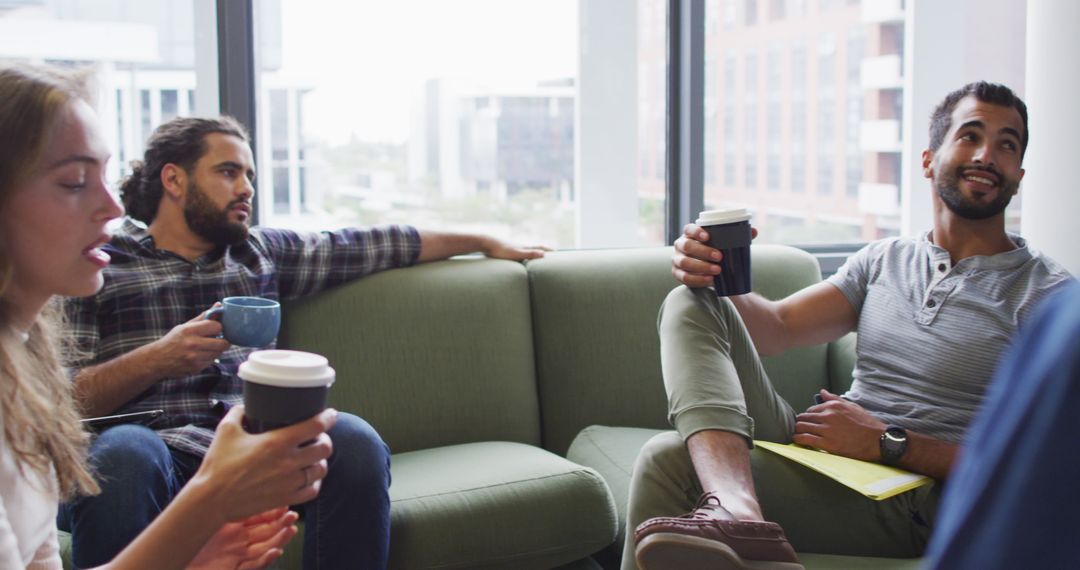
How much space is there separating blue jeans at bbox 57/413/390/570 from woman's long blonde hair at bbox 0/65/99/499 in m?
0.63

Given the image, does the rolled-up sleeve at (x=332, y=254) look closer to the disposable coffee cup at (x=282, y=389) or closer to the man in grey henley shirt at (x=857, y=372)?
the man in grey henley shirt at (x=857, y=372)

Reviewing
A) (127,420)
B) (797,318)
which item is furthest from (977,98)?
(127,420)

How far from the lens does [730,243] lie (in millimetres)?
1948

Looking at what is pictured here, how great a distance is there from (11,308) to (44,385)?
0.38 feet

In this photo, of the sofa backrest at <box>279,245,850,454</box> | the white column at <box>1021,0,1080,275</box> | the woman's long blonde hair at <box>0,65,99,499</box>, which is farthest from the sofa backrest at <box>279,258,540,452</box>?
the white column at <box>1021,0,1080,275</box>

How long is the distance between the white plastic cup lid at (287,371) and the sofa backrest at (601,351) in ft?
5.08

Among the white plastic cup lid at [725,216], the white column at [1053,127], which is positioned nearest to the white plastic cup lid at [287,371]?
the white plastic cup lid at [725,216]

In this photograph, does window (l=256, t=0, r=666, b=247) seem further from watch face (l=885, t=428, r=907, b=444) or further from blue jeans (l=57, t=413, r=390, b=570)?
watch face (l=885, t=428, r=907, b=444)

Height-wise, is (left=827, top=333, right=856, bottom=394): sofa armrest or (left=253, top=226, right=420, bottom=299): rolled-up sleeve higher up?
(left=253, top=226, right=420, bottom=299): rolled-up sleeve

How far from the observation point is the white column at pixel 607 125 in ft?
11.3

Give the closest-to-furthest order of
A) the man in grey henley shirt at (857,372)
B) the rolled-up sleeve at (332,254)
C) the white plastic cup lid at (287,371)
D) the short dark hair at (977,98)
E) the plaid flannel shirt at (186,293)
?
the white plastic cup lid at (287,371)
the man in grey henley shirt at (857,372)
the plaid flannel shirt at (186,293)
the short dark hair at (977,98)
the rolled-up sleeve at (332,254)

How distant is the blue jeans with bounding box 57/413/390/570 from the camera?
5.97 ft

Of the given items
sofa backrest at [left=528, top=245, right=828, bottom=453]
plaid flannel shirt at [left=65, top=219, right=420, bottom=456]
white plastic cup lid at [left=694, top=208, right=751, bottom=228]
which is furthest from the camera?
sofa backrest at [left=528, top=245, right=828, bottom=453]

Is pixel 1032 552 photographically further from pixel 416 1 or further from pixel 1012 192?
pixel 416 1
